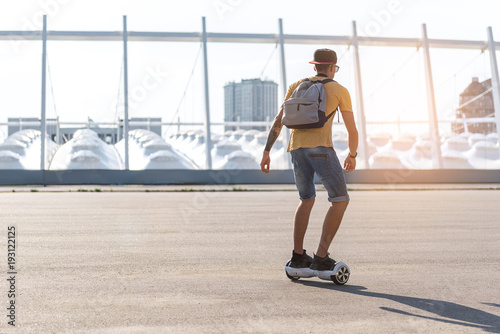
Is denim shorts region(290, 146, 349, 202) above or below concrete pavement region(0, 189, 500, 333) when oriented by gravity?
above

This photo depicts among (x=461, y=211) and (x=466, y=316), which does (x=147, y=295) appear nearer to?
(x=466, y=316)

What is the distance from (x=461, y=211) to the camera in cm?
1242

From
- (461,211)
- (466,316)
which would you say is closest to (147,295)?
(466,316)

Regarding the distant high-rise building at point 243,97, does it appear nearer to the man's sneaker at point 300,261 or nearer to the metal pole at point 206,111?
the metal pole at point 206,111

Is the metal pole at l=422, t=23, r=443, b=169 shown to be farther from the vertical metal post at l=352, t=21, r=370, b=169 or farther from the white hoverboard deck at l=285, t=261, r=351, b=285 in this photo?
the white hoverboard deck at l=285, t=261, r=351, b=285

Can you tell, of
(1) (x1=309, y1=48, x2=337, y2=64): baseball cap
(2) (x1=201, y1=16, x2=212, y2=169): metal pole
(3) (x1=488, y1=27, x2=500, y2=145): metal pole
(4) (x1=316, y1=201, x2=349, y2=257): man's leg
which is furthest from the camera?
(3) (x1=488, y1=27, x2=500, y2=145): metal pole

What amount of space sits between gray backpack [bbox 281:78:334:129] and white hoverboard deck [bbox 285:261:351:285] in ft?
3.38

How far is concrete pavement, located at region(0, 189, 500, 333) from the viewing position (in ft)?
12.1

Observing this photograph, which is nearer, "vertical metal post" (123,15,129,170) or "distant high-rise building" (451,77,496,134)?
Result: "vertical metal post" (123,15,129,170)

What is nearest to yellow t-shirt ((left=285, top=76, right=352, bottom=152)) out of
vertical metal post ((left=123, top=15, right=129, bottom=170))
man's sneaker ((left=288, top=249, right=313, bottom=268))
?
man's sneaker ((left=288, top=249, right=313, bottom=268))

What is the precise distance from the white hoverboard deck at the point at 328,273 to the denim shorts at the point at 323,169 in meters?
0.50

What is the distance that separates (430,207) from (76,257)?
9117 millimetres

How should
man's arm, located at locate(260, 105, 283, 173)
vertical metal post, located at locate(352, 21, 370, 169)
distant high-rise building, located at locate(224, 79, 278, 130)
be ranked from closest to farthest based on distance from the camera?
man's arm, located at locate(260, 105, 283, 173) → vertical metal post, located at locate(352, 21, 370, 169) → distant high-rise building, located at locate(224, 79, 278, 130)

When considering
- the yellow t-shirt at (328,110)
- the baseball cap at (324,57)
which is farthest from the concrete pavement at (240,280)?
the baseball cap at (324,57)
